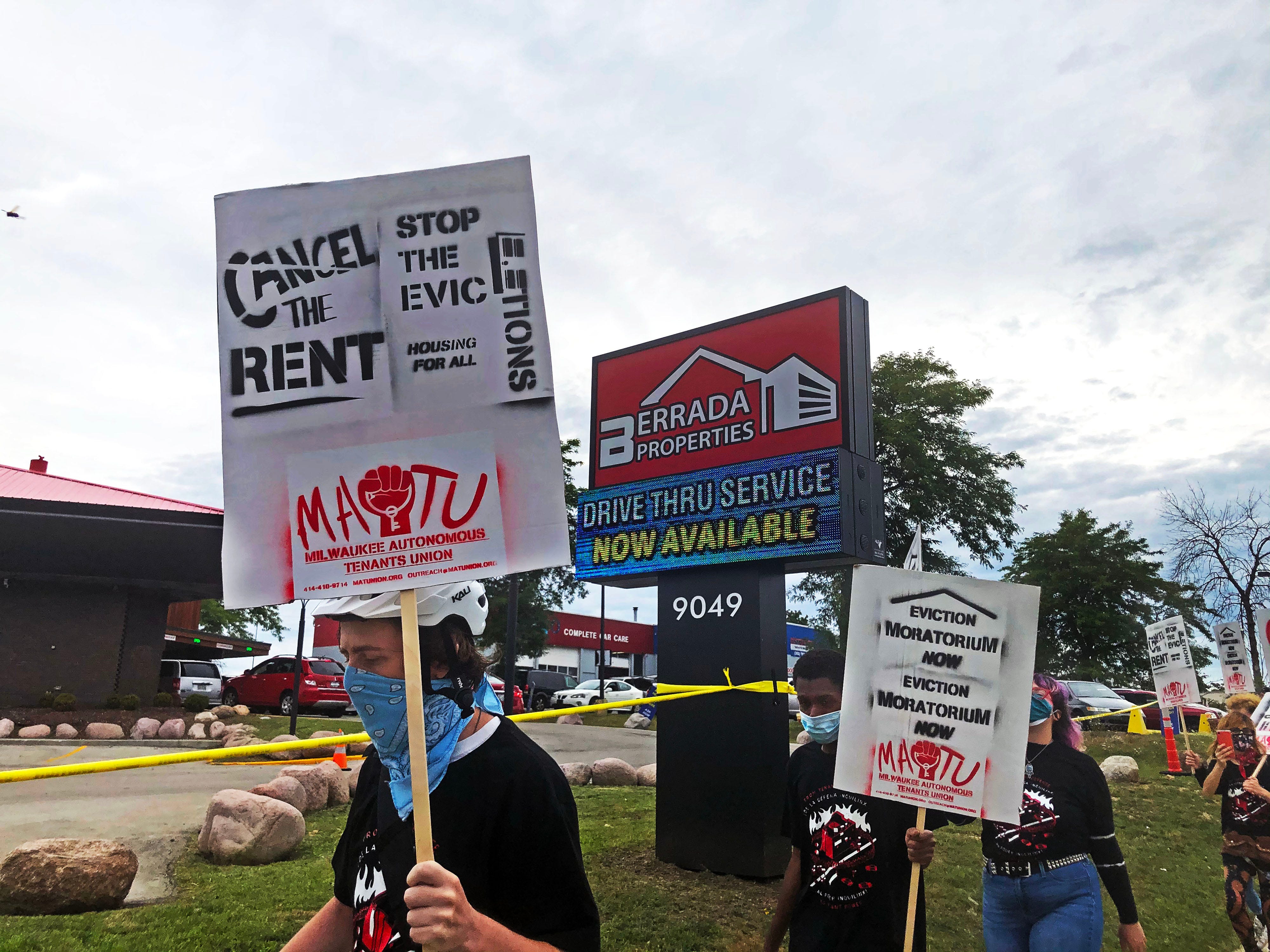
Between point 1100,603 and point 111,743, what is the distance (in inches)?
1677

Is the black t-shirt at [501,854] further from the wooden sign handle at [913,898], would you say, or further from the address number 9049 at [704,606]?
the address number 9049 at [704,606]

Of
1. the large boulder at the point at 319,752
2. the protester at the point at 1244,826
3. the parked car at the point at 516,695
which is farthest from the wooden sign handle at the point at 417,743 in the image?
the parked car at the point at 516,695

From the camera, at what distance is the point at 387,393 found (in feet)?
7.28

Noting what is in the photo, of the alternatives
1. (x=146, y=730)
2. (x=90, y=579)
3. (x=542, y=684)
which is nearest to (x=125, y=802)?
(x=146, y=730)

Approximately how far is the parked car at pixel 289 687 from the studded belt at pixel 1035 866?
748 inches

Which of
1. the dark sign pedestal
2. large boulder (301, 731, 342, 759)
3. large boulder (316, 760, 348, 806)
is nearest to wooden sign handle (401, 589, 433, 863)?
the dark sign pedestal

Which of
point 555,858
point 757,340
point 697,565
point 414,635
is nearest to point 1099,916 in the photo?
point 555,858

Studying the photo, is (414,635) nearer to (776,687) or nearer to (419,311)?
(419,311)

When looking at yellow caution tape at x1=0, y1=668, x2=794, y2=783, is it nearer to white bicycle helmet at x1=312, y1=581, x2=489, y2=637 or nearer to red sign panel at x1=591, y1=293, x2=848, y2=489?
white bicycle helmet at x1=312, y1=581, x2=489, y2=637

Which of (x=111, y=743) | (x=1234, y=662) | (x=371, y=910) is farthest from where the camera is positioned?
(x=111, y=743)

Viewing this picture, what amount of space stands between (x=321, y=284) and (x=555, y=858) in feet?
4.87

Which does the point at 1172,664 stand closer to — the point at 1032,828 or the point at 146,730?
the point at 1032,828

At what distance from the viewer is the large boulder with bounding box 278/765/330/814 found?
920cm

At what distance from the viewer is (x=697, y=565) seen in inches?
341
